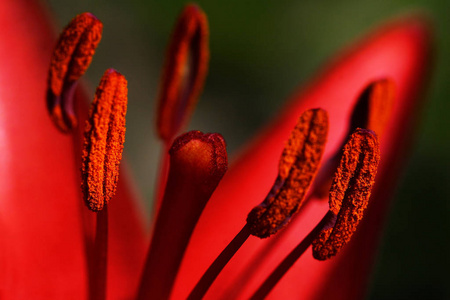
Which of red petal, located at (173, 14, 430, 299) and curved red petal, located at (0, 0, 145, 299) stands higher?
red petal, located at (173, 14, 430, 299)

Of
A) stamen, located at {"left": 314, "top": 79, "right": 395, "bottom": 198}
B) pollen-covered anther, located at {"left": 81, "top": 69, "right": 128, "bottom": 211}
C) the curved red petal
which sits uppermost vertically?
stamen, located at {"left": 314, "top": 79, "right": 395, "bottom": 198}

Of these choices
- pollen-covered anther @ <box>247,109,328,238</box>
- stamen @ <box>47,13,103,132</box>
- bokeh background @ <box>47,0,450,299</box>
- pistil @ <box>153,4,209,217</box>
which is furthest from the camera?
bokeh background @ <box>47,0,450,299</box>

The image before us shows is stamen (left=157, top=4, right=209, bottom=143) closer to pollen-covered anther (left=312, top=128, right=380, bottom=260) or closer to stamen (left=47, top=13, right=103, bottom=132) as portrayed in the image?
stamen (left=47, top=13, right=103, bottom=132)

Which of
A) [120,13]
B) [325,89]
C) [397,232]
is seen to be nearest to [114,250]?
[325,89]

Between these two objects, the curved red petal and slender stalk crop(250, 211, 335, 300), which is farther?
the curved red petal

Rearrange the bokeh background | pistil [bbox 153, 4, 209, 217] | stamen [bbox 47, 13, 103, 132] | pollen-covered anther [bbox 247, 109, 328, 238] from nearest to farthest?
pollen-covered anther [bbox 247, 109, 328, 238], stamen [bbox 47, 13, 103, 132], pistil [bbox 153, 4, 209, 217], the bokeh background

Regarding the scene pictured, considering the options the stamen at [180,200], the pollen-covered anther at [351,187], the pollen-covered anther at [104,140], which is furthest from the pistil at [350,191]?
the pollen-covered anther at [104,140]

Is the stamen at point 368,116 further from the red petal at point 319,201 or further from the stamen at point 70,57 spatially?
the stamen at point 70,57

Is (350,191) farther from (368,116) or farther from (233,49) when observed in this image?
(233,49)

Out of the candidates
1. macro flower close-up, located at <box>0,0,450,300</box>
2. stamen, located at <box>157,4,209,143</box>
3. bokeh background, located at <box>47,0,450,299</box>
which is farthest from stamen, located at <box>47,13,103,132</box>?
bokeh background, located at <box>47,0,450,299</box>
